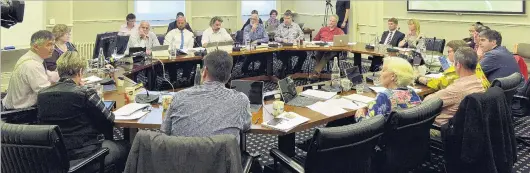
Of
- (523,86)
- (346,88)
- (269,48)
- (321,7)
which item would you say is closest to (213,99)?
(346,88)

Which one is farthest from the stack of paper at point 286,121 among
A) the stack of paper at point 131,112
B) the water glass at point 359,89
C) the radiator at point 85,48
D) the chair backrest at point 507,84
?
the radiator at point 85,48

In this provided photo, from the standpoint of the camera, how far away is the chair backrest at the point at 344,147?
228 centimetres

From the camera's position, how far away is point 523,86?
4387 mm

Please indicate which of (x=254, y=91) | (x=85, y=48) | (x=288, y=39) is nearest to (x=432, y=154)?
(x=254, y=91)

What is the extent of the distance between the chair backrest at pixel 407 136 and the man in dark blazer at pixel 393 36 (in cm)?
445

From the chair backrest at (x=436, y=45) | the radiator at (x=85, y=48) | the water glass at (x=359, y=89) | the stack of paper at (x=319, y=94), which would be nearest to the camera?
the stack of paper at (x=319, y=94)

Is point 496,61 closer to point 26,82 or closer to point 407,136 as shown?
point 407,136

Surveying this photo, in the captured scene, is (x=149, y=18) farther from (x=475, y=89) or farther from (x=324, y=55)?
(x=475, y=89)

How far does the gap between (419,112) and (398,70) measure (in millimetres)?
370

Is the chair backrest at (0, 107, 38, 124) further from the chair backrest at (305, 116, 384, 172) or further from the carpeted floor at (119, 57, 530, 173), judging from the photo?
the chair backrest at (305, 116, 384, 172)

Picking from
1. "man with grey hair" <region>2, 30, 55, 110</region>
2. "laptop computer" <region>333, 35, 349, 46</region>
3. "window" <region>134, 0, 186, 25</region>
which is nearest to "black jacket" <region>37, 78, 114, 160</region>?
"man with grey hair" <region>2, 30, 55, 110</region>

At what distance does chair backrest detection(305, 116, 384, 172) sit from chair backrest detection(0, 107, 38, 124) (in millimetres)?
1969

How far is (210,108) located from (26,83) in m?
1.77

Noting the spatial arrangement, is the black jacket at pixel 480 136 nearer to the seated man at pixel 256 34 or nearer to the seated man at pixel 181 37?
the seated man at pixel 256 34
